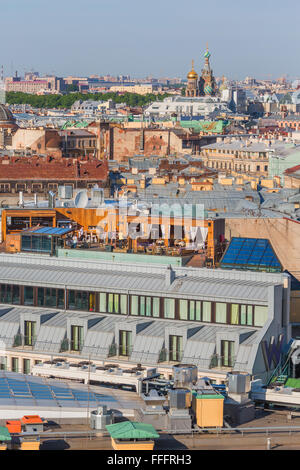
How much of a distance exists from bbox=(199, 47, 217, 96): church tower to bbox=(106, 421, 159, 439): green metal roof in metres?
157

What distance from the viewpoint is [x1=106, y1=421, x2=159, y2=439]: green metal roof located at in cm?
1644

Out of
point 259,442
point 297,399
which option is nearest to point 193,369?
point 297,399

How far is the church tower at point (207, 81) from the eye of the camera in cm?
17425

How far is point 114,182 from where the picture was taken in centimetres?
5856

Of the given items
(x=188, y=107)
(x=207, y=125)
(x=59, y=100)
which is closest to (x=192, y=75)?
(x=188, y=107)

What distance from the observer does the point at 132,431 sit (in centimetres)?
1647

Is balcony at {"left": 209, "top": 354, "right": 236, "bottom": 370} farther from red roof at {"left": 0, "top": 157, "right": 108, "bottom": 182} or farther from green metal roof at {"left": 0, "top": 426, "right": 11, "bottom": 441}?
red roof at {"left": 0, "top": 157, "right": 108, "bottom": 182}

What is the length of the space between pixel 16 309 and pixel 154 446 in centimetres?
1129

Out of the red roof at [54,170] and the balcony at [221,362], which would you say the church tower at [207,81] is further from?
the balcony at [221,362]

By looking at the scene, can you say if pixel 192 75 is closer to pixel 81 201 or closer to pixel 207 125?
pixel 207 125

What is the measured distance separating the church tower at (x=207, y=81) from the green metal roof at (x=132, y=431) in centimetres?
15742

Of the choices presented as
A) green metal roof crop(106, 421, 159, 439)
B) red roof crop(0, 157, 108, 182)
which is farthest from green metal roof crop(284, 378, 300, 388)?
red roof crop(0, 157, 108, 182)

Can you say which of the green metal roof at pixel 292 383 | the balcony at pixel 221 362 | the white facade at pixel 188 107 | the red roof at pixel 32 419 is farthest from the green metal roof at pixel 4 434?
the white facade at pixel 188 107

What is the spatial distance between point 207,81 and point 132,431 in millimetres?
169170
